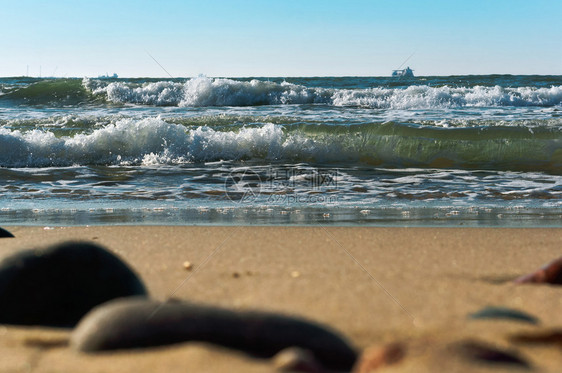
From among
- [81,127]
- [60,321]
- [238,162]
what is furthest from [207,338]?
[81,127]

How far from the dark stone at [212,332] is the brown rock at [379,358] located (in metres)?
0.07

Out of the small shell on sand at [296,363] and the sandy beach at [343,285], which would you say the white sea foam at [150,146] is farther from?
the small shell on sand at [296,363]

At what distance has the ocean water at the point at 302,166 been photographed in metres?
4.48

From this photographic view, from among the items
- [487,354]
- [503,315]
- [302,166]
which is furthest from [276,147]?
[487,354]

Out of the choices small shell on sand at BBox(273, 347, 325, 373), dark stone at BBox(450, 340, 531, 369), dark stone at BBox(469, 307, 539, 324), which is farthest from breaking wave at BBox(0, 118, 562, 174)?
small shell on sand at BBox(273, 347, 325, 373)

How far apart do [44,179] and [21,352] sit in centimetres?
531

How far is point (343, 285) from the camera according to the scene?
2180 millimetres

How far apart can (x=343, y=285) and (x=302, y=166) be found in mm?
5443

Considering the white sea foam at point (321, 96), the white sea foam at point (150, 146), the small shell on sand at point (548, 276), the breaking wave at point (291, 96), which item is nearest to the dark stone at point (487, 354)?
the small shell on sand at point (548, 276)

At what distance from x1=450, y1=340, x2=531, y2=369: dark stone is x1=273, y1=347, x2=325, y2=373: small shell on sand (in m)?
0.31

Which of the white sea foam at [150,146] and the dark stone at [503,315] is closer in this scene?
the dark stone at [503,315]

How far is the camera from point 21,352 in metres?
1.52

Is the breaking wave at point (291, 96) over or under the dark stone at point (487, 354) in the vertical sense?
over

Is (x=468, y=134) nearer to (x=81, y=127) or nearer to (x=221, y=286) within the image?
(x=81, y=127)
